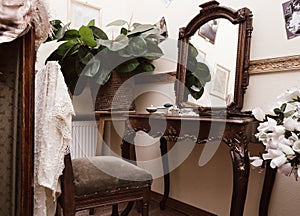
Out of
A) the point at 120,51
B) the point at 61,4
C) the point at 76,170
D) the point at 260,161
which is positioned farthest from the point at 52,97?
the point at 61,4

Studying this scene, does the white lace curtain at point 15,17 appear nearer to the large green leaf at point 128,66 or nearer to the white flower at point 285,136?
the white flower at point 285,136

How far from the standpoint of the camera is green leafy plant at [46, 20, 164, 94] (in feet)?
7.64

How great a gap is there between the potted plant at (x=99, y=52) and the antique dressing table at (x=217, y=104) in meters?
0.30

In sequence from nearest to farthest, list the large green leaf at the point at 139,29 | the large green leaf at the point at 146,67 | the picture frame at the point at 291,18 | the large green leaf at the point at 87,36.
A: the picture frame at the point at 291,18
the large green leaf at the point at 87,36
the large green leaf at the point at 139,29
the large green leaf at the point at 146,67

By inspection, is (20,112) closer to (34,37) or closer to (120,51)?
(34,37)

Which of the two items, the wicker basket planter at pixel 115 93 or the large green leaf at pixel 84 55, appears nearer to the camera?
the large green leaf at pixel 84 55

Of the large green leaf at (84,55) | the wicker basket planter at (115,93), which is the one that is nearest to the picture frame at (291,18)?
the wicker basket planter at (115,93)

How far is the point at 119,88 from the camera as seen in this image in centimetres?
249

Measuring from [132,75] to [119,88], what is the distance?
191 millimetres

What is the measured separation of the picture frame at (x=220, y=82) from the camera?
→ 6.32 ft

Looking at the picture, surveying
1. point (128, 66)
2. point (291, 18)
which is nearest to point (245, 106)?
point (291, 18)

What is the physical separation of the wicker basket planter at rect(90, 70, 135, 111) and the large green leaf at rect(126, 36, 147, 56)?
0.23 metres

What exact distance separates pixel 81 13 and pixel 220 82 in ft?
5.20

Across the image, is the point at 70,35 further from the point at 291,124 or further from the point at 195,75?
the point at 291,124
